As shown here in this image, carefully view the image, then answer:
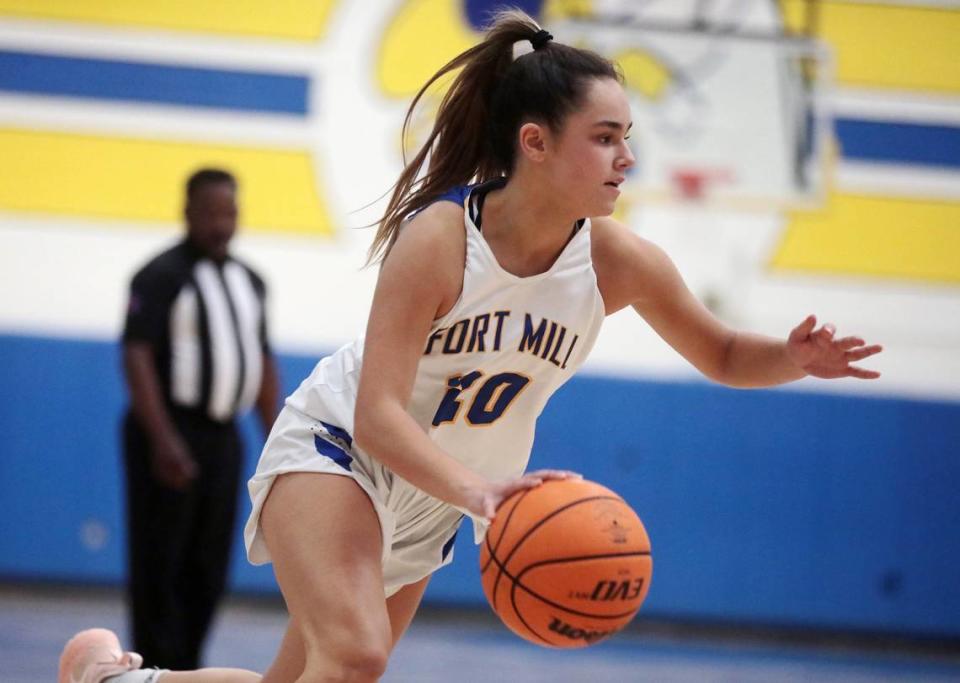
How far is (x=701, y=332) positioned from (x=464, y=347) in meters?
0.66

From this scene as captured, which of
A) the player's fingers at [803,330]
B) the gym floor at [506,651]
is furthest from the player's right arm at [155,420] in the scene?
the player's fingers at [803,330]

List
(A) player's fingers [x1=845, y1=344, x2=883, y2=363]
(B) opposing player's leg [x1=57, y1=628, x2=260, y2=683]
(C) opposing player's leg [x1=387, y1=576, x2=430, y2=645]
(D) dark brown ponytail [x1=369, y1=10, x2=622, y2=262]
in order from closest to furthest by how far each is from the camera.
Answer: (D) dark brown ponytail [x1=369, y1=10, x2=622, y2=262], (A) player's fingers [x1=845, y1=344, x2=883, y2=363], (C) opposing player's leg [x1=387, y1=576, x2=430, y2=645], (B) opposing player's leg [x1=57, y1=628, x2=260, y2=683]

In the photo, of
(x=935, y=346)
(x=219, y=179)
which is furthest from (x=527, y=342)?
(x=935, y=346)

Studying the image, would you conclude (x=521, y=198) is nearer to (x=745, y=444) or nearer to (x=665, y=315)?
(x=665, y=315)

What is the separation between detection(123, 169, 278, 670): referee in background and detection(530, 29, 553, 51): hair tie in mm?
2745

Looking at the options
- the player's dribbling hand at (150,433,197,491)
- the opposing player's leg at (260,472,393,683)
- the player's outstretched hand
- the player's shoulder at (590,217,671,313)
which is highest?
the player's shoulder at (590,217,671,313)

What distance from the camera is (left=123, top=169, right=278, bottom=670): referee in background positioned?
548 centimetres

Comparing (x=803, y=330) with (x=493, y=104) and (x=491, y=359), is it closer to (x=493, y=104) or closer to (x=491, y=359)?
(x=491, y=359)

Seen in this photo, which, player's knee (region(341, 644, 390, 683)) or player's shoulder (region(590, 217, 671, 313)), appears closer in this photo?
player's knee (region(341, 644, 390, 683))

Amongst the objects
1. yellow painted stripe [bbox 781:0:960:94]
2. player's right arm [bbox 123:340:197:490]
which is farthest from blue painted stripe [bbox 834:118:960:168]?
player's right arm [bbox 123:340:197:490]

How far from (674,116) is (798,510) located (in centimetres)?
252

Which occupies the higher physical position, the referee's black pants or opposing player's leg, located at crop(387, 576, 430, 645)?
opposing player's leg, located at crop(387, 576, 430, 645)

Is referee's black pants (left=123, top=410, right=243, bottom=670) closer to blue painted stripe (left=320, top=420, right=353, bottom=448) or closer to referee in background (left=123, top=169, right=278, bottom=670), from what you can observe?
referee in background (left=123, top=169, right=278, bottom=670)

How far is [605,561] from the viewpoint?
2.78 m
